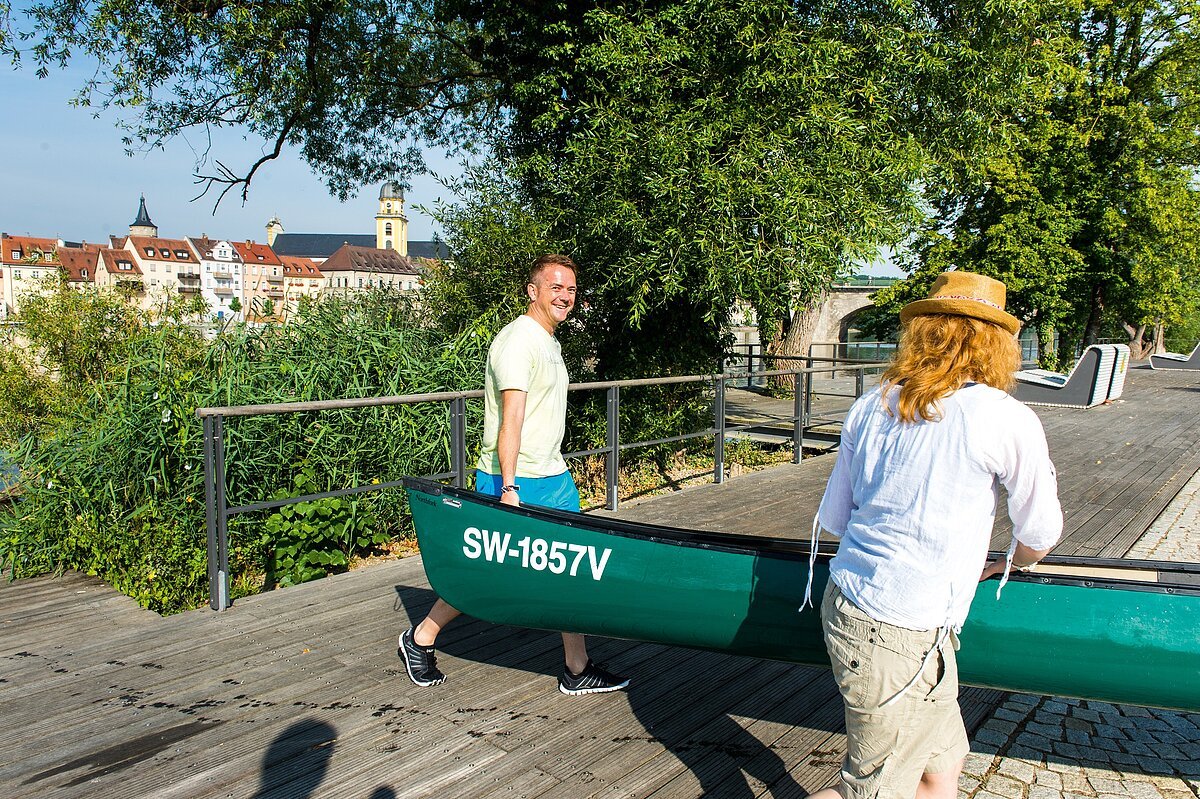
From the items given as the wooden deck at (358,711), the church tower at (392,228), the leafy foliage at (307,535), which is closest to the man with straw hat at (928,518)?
the wooden deck at (358,711)

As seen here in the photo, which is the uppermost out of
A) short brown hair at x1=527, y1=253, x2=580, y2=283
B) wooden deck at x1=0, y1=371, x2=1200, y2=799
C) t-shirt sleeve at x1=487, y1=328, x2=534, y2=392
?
short brown hair at x1=527, y1=253, x2=580, y2=283

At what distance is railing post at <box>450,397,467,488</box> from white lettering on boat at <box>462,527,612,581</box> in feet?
7.59

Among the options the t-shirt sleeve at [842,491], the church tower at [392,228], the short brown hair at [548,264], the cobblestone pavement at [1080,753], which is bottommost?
the cobblestone pavement at [1080,753]

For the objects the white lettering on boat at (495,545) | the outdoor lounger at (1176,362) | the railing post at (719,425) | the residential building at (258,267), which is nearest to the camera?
the white lettering on boat at (495,545)

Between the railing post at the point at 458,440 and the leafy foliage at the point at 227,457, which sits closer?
the leafy foliage at the point at 227,457

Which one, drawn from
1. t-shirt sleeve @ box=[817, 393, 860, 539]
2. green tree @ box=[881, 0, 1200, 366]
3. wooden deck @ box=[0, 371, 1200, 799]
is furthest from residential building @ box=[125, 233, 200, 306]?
t-shirt sleeve @ box=[817, 393, 860, 539]

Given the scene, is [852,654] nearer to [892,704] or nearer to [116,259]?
[892,704]

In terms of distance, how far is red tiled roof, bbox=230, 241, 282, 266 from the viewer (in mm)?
141375

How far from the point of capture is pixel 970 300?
2018 mm

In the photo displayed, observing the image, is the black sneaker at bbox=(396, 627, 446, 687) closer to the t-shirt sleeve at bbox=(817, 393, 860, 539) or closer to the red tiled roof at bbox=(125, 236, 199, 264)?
the t-shirt sleeve at bbox=(817, 393, 860, 539)

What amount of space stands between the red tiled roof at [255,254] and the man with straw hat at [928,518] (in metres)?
152

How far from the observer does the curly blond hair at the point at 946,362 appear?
1.94m

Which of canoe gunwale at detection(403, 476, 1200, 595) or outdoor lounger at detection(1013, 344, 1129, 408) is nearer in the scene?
canoe gunwale at detection(403, 476, 1200, 595)

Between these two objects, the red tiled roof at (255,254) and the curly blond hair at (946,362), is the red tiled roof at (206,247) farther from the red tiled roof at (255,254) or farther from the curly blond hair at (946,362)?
the curly blond hair at (946,362)
